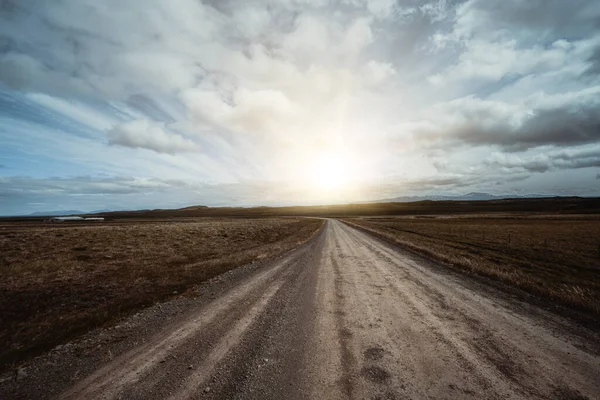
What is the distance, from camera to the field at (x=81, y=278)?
7570mm

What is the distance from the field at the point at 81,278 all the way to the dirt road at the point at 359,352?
10.1 feet

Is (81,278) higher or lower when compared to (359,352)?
higher

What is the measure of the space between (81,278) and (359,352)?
562 inches

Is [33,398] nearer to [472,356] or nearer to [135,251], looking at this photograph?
[472,356]

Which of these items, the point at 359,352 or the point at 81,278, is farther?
the point at 81,278

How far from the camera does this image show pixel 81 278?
12.7 m

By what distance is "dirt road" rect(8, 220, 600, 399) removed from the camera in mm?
4504

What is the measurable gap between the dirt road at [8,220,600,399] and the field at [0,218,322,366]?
3.09m

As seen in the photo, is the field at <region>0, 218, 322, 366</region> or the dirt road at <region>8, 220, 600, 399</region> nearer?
the dirt road at <region>8, 220, 600, 399</region>

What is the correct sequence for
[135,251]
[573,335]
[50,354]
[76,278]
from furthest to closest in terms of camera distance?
[135,251] < [76,278] < [573,335] < [50,354]

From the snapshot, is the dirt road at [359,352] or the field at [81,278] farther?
the field at [81,278]

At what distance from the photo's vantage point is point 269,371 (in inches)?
200

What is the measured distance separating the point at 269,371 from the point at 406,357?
9.70 ft

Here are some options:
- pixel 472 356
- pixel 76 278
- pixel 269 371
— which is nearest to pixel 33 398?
pixel 269 371
